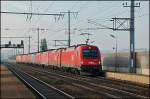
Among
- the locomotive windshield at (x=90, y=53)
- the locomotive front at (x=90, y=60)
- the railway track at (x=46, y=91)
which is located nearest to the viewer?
the railway track at (x=46, y=91)

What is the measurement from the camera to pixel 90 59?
42.8 metres

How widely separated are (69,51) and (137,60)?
8.42 meters

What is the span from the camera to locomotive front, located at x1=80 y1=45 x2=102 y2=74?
41875 mm

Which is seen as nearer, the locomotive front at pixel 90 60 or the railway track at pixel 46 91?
the railway track at pixel 46 91

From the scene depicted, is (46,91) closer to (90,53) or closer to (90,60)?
(90,60)

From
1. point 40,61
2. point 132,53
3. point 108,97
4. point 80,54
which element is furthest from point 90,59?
point 40,61

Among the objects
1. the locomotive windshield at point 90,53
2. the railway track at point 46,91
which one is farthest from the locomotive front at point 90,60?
the railway track at point 46,91

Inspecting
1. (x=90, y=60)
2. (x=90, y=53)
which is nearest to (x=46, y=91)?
(x=90, y=60)

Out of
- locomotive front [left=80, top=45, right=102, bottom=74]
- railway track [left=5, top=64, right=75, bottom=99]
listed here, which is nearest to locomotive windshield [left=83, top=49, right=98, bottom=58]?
locomotive front [left=80, top=45, right=102, bottom=74]

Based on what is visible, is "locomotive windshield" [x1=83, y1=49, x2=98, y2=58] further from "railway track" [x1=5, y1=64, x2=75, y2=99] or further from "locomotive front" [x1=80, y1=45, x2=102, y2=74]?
"railway track" [x1=5, y1=64, x2=75, y2=99]

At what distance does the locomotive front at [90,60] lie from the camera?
41.9m

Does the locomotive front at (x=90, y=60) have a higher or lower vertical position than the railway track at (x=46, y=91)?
higher

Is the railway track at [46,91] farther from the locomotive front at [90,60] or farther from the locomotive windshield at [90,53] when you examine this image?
the locomotive windshield at [90,53]

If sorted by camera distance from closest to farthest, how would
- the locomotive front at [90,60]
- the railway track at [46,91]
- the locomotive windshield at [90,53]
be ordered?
the railway track at [46,91]
the locomotive front at [90,60]
the locomotive windshield at [90,53]
